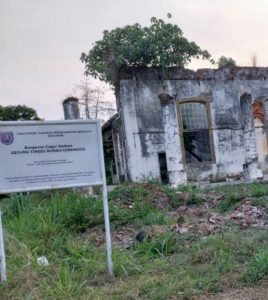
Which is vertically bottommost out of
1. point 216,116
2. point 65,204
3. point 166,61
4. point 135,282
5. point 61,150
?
point 135,282

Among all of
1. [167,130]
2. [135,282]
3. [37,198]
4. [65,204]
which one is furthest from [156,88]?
[135,282]

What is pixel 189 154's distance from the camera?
17.6 m

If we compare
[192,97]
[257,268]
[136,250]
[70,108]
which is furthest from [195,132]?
[257,268]

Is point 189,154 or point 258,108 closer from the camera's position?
point 189,154

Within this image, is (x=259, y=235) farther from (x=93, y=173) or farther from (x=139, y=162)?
(x=139, y=162)

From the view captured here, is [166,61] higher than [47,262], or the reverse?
[166,61]

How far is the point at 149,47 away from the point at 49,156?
17625 millimetres

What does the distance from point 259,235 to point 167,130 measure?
8423 mm

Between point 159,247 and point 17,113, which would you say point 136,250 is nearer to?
point 159,247

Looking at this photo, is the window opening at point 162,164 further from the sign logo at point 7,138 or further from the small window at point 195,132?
the sign logo at point 7,138

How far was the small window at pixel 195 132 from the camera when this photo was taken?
17.6m

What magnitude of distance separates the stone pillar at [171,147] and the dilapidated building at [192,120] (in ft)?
8.52

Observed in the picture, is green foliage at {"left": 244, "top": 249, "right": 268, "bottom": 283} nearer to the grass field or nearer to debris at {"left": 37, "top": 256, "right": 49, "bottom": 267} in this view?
the grass field

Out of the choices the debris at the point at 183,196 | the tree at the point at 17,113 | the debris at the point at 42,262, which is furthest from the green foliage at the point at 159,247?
the tree at the point at 17,113
